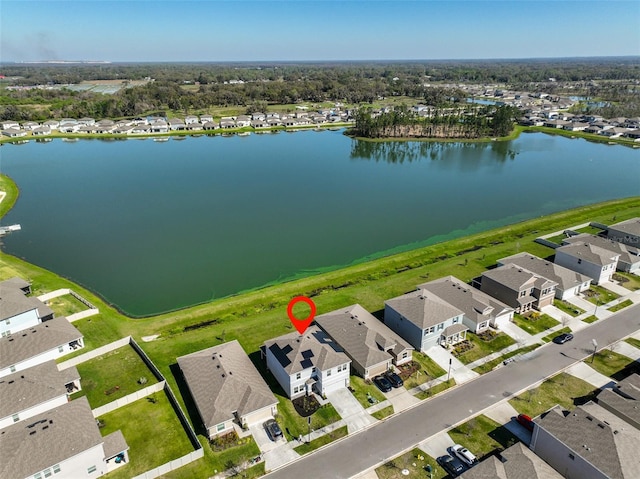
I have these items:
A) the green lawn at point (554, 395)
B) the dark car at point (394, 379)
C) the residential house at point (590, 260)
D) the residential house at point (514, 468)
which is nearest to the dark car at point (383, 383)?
the dark car at point (394, 379)

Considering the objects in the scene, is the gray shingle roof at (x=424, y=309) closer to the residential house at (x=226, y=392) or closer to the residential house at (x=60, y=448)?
the residential house at (x=226, y=392)

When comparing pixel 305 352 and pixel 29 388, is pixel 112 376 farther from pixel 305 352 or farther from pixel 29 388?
pixel 305 352

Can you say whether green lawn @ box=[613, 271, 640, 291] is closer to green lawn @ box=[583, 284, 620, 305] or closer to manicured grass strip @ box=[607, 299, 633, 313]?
green lawn @ box=[583, 284, 620, 305]

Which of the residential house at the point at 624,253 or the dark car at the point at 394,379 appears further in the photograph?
the residential house at the point at 624,253

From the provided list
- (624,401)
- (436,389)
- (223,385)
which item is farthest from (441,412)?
(223,385)

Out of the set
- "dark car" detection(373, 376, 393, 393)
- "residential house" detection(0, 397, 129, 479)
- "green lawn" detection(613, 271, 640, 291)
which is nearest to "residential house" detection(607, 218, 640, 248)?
"green lawn" detection(613, 271, 640, 291)

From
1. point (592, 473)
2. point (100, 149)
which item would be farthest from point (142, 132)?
point (592, 473)
